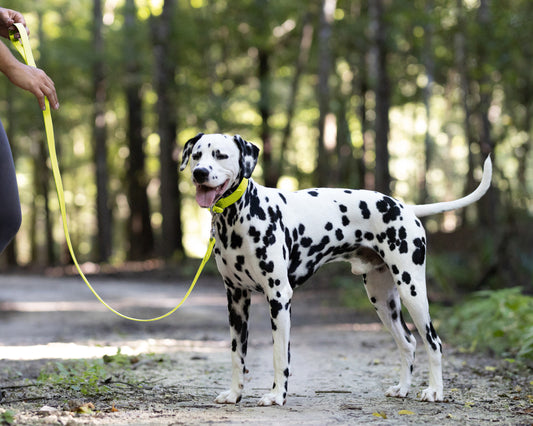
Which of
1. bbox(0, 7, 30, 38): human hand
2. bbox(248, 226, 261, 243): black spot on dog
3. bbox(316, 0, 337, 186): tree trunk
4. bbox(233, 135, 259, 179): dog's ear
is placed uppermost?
bbox(316, 0, 337, 186): tree trunk

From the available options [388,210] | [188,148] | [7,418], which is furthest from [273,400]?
[188,148]

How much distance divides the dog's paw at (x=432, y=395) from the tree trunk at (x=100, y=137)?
2311cm

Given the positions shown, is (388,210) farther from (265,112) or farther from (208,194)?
(265,112)

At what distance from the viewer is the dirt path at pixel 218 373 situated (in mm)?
5070

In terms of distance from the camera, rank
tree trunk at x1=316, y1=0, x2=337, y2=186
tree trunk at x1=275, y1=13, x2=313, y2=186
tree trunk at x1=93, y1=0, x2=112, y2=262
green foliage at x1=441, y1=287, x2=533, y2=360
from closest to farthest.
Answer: green foliage at x1=441, y1=287, x2=533, y2=360, tree trunk at x1=316, y1=0, x2=337, y2=186, tree trunk at x1=93, y1=0, x2=112, y2=262, tree trunk at x1=275, y1=13, x2=313, y2=186

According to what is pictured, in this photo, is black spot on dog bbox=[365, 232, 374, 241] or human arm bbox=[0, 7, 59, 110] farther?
black spot on dog bbox=[365, 232, 374, 241]

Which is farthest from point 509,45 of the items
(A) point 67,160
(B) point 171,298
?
(A) point 67,160

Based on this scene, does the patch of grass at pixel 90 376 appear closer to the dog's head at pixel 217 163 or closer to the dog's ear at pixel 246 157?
the dog's head at pixel 217 163

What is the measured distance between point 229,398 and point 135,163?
76.9 feet

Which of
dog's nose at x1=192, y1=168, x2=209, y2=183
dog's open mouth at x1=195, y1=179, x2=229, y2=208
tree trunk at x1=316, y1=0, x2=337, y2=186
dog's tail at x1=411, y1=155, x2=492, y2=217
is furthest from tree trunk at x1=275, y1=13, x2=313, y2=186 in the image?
dog's nose at x1=192, y1=168, x2=209, y2=183

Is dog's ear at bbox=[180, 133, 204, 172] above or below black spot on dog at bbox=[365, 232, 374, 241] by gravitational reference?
above

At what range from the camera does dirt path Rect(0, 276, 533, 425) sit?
507cm

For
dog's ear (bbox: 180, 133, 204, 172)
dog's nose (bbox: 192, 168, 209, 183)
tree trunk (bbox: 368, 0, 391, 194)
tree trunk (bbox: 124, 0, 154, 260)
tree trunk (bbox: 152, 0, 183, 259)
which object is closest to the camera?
dog's nose (bbox: 192, 168, 209, 183)

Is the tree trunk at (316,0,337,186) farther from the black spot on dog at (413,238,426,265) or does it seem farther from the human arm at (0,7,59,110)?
the human arm at (0,7,59,110)
